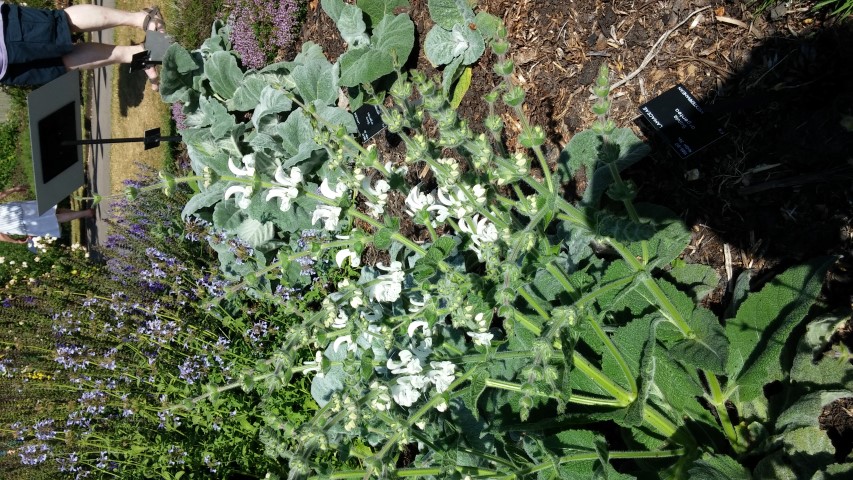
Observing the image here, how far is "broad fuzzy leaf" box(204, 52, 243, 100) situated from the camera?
4.52 m

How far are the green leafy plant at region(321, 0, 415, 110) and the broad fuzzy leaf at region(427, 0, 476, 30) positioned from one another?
31 centimetres

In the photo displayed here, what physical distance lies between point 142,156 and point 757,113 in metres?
6.35

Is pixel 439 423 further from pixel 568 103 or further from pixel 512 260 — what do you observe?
pixel 568 103

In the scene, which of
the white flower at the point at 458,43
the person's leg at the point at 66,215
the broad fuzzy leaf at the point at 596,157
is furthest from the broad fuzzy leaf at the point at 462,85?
the person's leg at the point at 66,215

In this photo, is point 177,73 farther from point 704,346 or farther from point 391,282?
point 704,346

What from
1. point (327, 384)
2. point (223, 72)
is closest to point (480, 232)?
point (327, 384)

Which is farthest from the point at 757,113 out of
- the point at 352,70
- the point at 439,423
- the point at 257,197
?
the point at 257,197

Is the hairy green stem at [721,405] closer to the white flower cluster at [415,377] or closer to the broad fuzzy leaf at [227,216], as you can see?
the white flower cluster at [415,377]

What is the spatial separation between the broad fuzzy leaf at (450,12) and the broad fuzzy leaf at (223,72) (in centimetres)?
179

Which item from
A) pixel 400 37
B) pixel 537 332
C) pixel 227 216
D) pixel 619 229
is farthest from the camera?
pixel 227 216

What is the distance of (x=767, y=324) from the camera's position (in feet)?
7.01

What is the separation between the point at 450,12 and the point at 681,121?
1417mm

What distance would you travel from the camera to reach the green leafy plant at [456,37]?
3.33 m

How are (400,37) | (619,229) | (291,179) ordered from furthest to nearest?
(400,37) → (291,179) → (619,229)
